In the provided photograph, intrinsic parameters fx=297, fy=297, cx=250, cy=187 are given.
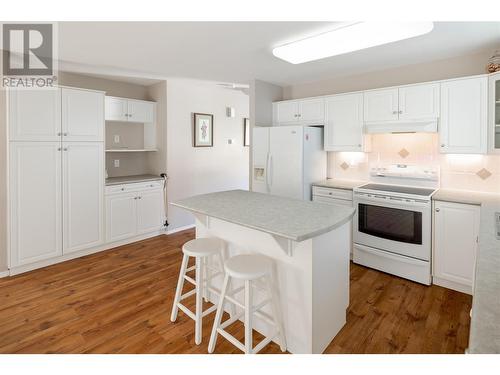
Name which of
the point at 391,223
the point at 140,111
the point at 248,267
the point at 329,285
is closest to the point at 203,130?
the point at 140,111

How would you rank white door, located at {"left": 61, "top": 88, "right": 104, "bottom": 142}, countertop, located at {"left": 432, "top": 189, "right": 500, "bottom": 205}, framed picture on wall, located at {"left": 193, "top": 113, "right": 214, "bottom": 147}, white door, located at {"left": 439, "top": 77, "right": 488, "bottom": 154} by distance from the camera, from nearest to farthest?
countertop, located at {"left": 432, "top": 189, "right": 500, "bottom": 205}, white door, located at {"left": 439, "top": 77, "right": 488, "bottom": 154}, white door, located at {"left": 61, "top": 88, "right": 104, "bottom": 142}, framed picture on wall, located at {"left": 193, "top": 113, "right": 214, "bottom": 147}

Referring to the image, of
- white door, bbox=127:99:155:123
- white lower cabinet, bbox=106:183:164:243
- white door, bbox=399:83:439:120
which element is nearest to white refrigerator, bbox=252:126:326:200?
white door, bbox=399:83:439:120

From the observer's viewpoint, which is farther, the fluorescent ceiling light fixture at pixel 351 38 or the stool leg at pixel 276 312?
the fluorescent ceiling light fixture at pixel 351 38

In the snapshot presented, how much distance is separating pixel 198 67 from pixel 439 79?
109 inches

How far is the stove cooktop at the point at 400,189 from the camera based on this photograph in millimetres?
3115

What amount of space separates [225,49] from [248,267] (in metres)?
2.16

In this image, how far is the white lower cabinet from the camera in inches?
160

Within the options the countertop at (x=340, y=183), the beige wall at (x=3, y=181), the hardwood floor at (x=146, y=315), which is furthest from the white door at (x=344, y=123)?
the beige wall at (x=3, y=181)

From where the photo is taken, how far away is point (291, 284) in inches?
79.6

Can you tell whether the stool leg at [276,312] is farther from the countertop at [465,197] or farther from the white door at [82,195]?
the white door at [82,195]

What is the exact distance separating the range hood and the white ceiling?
694mm

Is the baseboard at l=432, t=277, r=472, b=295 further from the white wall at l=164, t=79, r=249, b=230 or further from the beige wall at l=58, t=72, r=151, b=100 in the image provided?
the beige wall at l=58, t=72, r=151, b=100

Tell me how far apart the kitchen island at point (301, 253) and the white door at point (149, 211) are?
226 cm
